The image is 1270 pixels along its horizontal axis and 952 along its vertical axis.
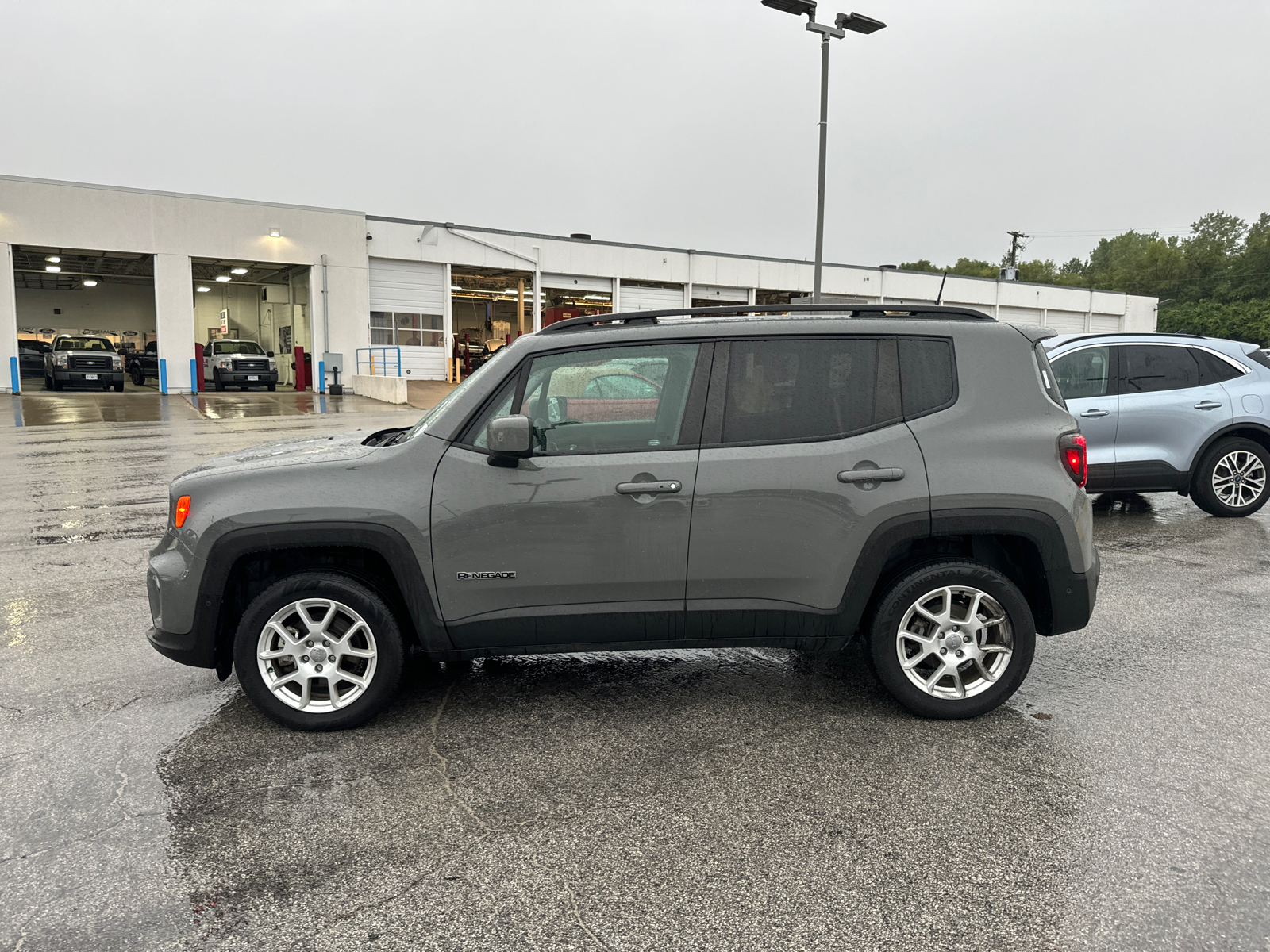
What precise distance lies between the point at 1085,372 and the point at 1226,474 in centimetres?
172

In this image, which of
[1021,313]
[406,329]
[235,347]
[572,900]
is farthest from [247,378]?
[1021,313]

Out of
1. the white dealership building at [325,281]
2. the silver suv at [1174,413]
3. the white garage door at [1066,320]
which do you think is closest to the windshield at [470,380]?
the silver suv at [1174,413]

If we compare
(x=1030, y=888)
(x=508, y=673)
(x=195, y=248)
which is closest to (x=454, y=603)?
(x=508, y=673)

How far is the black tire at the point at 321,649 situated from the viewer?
3.73 meters

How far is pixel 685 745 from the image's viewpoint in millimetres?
3689

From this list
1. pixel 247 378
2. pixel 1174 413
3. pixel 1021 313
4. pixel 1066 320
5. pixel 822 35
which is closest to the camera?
pixel 1174 413

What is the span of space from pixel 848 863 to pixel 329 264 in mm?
34147

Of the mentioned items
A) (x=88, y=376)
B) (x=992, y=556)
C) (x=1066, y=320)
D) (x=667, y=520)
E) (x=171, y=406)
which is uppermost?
(x=1066, y=320)

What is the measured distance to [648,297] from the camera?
1625 inches

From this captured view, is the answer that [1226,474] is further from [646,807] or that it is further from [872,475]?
[646,807]

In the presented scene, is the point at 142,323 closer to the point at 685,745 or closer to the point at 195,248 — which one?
the point at 195,248

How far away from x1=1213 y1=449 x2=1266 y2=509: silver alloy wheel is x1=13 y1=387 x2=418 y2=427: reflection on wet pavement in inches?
791

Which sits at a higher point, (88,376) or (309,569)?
(88,376)

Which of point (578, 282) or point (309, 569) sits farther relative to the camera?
point (578, 282)
